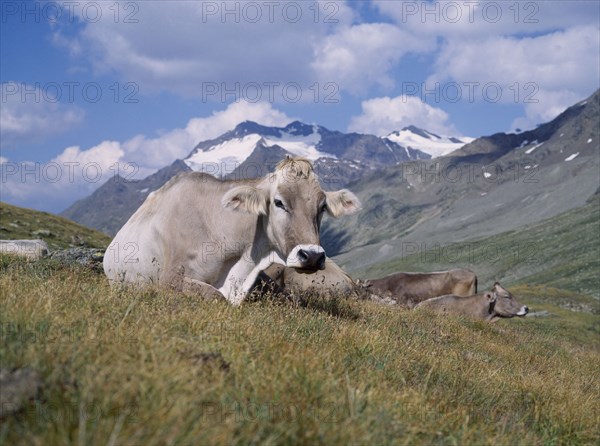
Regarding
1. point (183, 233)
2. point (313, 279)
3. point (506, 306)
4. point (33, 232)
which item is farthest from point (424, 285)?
point (33, 232)

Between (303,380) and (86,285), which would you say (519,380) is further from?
(86,285)

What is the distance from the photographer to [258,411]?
4395 mm

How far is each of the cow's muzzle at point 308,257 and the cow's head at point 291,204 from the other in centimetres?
4

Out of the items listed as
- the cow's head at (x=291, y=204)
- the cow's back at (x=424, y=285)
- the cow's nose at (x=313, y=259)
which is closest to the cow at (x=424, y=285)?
the cow's back at (x=424, y=285)

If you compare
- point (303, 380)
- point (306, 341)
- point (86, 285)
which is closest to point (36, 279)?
point (86, 285)

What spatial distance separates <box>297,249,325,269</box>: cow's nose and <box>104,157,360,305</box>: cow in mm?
304

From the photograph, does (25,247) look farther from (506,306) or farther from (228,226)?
(506,306)

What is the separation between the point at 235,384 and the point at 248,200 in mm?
6978

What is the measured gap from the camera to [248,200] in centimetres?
1152

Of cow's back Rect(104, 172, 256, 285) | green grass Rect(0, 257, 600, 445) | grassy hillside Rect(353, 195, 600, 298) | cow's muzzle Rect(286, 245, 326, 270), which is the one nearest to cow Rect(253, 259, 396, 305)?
cow's back Rect(104, 172, 256, 285)

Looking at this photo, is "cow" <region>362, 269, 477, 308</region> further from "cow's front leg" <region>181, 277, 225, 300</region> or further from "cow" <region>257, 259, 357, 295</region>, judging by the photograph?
"cow's front leg" <region>181, 277, 225, 300</region>

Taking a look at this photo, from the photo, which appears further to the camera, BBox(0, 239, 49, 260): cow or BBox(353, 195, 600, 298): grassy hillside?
BBox(353, 195, 600, 298): grassy hillside

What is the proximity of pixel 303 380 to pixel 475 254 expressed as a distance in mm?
197962

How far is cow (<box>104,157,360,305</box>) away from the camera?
1115cm
